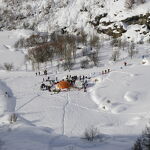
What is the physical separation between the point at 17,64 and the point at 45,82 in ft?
A: 105

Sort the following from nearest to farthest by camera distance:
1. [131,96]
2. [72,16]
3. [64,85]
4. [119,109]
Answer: [119,109]
[131,96]
[64,85]
[72,16]

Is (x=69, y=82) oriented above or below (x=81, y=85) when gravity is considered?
above

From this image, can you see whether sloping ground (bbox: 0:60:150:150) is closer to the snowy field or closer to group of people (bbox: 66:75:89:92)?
the snowy field

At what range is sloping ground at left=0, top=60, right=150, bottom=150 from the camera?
995 inches

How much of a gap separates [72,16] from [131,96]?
7807 centimetres


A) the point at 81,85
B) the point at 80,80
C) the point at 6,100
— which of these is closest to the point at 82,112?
the point at 81,85

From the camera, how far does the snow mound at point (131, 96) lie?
3842cm

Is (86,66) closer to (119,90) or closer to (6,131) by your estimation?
(119,90)

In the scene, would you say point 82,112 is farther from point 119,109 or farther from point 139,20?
point 139,20

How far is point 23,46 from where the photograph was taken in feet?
316

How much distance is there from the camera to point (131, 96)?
39000 millimetres

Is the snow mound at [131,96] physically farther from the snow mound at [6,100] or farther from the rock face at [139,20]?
the rock face at [139,20]

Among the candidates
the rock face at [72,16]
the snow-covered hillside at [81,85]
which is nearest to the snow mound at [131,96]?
the snow-covered hillside at [81,85]

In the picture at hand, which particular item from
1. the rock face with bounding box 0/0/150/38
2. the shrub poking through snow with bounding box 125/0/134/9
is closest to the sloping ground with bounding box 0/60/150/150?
the rock face with bounding box 0/0/150/38
